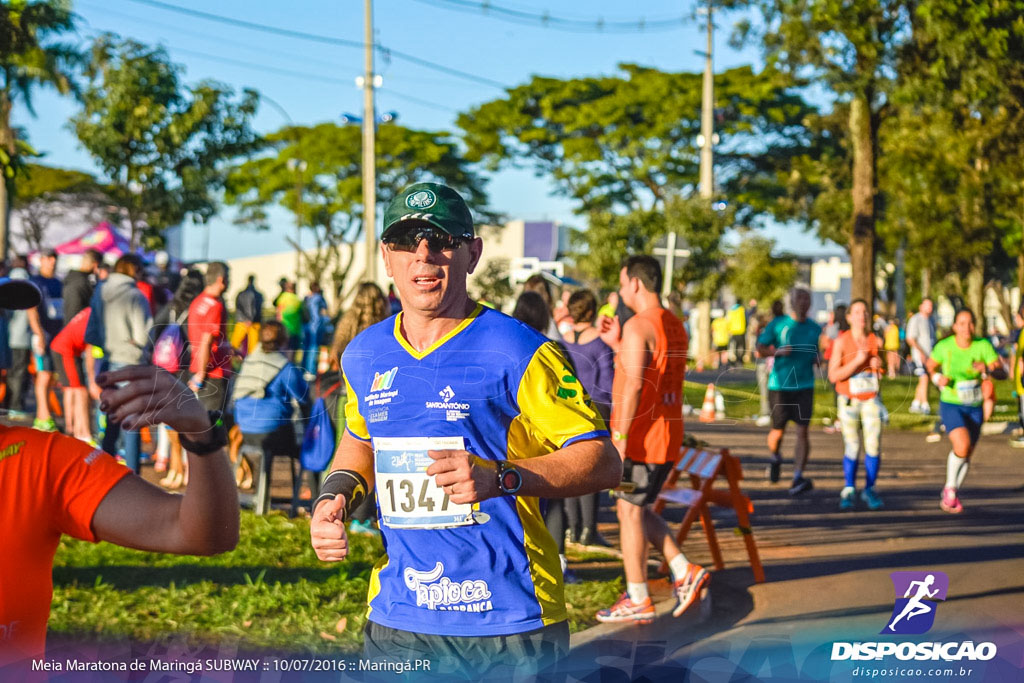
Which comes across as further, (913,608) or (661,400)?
(661,400)

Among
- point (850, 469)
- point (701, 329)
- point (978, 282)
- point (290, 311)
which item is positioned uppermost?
point (978, 282)

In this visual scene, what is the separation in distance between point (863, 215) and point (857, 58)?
17.0 feet

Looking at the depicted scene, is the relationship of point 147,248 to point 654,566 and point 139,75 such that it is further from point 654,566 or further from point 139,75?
point 654,566

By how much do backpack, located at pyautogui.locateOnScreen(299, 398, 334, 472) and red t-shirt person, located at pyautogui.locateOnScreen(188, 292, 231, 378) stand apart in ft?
3.50

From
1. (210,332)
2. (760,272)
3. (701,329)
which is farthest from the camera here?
(760,272)

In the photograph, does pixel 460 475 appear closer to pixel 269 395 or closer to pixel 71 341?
pixel 269 395

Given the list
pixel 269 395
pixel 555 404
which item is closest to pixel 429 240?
pixel 555 404

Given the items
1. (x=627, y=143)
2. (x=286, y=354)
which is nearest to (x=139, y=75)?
(x=286, y=354)

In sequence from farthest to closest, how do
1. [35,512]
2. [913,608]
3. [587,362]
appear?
[587,362] → [913,608] → [35,512]

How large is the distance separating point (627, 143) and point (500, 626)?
4232 centimetres

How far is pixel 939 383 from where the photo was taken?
10.3m

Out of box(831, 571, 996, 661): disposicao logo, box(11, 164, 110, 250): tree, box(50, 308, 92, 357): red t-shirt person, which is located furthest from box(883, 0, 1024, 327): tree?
box(11, 164, 110, 250): tree

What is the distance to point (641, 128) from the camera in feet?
144

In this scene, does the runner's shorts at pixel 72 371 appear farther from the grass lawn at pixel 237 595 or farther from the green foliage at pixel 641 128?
Result: the green foliage at pixel 641 128
